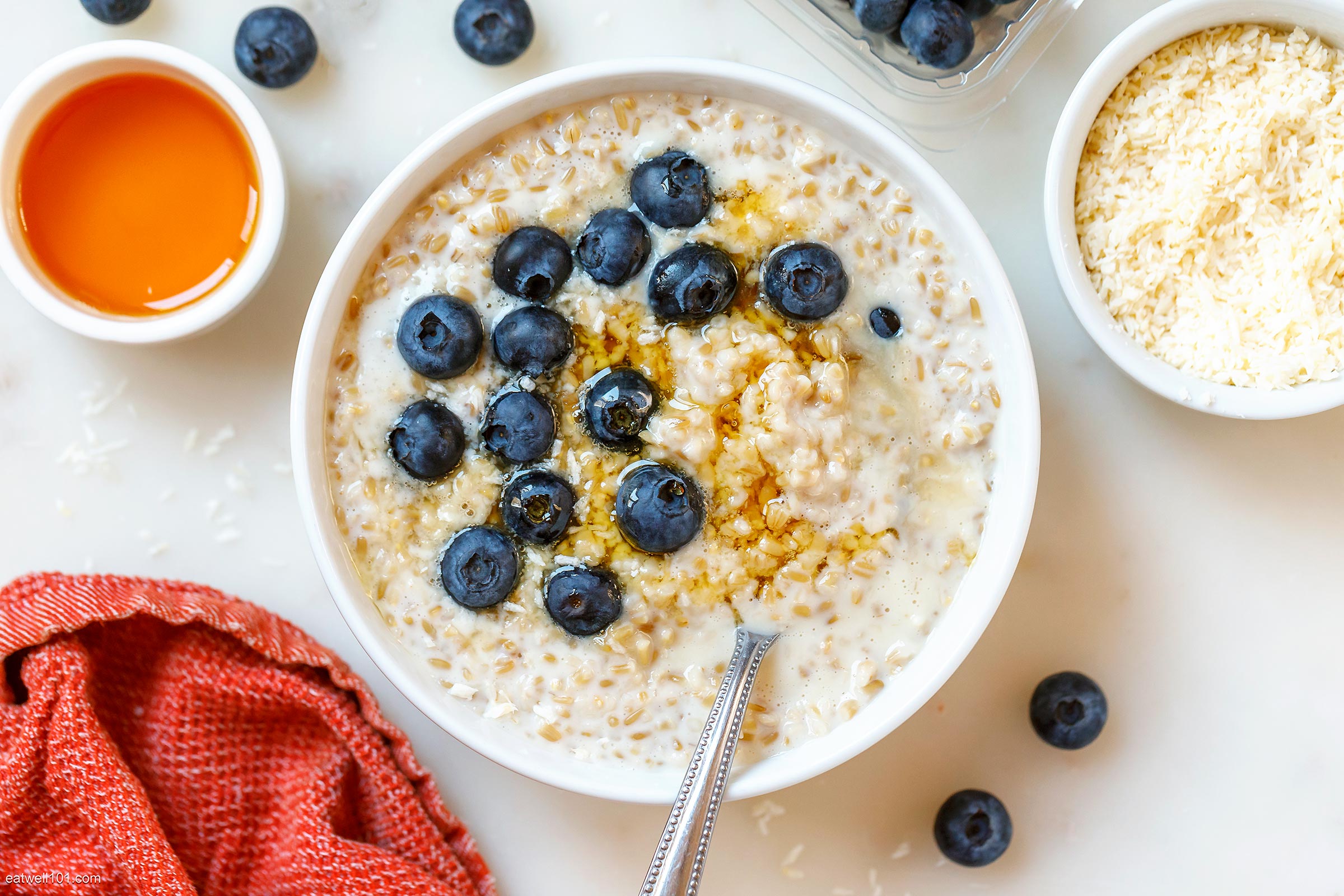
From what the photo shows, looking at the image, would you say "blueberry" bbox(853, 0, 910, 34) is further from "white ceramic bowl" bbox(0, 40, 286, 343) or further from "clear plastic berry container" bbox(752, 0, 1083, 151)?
"white ceramic bowl" bbox(0, 40, 286, 343)

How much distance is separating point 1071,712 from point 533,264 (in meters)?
0.97

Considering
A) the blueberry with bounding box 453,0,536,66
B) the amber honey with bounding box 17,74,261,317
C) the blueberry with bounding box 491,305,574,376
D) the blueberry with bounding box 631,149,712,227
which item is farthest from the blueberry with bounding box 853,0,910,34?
the amber honey with bounding box 17,74,261,317

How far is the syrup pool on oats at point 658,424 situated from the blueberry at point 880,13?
22 cm

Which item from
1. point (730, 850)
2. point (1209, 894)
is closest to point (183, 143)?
point (730, 850)

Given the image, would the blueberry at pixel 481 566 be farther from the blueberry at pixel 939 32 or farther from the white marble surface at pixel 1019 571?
the blueberry at pixel 939 32

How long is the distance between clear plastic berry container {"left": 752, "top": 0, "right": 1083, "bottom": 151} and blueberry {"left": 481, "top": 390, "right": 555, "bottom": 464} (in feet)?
2.16

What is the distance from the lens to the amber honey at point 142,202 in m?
1.39

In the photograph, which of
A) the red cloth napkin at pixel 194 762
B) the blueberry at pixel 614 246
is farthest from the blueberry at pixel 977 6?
the red cloth napkin at pixel 194 762

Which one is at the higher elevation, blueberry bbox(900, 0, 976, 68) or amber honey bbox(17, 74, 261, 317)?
blueberry bbox(900, 0, 976, 68)

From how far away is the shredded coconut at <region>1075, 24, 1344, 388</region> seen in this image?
1319mm

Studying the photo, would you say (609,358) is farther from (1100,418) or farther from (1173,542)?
(1173,542)

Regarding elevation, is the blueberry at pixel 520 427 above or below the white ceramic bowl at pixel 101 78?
below

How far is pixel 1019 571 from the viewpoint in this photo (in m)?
1.49

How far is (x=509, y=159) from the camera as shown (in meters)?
1.27
